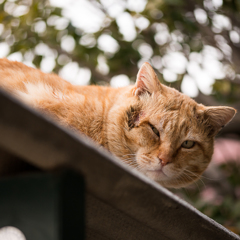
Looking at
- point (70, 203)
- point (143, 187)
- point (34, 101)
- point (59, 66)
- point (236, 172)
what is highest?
point (70, 203)

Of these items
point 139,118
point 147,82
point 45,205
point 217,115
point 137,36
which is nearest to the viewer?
point 45,205

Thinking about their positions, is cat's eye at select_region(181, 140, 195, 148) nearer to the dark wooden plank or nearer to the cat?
the cat

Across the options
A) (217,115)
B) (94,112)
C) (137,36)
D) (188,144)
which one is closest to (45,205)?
(94,112)

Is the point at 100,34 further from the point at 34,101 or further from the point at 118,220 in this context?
the point at 118,220

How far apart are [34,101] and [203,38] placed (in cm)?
312

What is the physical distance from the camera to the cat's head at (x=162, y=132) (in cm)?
172

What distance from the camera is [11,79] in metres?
1.64

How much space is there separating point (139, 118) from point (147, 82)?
292mm

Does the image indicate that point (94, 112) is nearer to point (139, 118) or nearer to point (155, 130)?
point (139, 118)

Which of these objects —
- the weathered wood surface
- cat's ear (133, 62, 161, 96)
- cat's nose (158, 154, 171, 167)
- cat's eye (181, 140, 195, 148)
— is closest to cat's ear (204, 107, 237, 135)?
cat's eye (181, 140, 195, 148)

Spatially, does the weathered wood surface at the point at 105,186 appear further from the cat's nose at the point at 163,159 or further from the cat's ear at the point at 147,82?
the cat's ear at the point at 147,82

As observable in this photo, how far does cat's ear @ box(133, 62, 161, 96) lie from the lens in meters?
1.90

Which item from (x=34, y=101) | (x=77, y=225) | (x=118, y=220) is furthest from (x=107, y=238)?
(x=34, y=101)

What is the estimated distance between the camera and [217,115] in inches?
80.4
